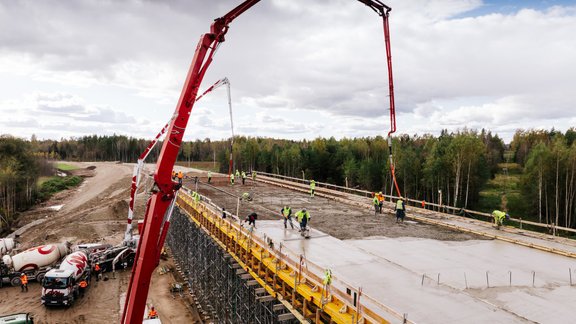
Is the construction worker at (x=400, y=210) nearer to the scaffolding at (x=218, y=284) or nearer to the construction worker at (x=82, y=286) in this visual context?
the scaffolding at (x=218, y=284)

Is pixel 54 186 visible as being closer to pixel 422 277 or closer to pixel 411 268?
pixel 411 268

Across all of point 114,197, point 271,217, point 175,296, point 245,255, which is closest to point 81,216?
point 114,197

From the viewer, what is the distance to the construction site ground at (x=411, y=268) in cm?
1064

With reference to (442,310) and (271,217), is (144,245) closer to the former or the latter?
(442,310)

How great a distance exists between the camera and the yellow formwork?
30.7 ft

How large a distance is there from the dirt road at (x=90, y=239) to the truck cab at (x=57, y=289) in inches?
24.8

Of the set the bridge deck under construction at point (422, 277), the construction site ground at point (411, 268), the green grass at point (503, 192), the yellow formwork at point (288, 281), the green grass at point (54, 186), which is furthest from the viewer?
the green grass at point (54, 186)

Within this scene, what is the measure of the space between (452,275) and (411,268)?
4.58 feet

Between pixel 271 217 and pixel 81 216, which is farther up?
pixel 271 217

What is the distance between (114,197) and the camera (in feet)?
214

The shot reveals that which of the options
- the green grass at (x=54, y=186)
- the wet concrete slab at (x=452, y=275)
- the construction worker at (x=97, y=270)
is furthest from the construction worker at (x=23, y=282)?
the green grass at (x=54, y=186)

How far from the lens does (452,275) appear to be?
13.1 metres

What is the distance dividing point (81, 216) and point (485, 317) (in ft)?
174

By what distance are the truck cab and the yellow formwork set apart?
37.2ft
